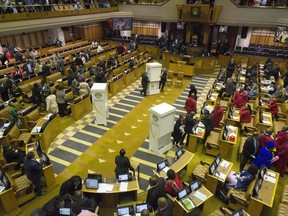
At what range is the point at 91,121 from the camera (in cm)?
966

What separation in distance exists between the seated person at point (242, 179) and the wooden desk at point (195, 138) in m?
1.79

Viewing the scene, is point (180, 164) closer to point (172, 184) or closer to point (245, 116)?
point (172, 184)

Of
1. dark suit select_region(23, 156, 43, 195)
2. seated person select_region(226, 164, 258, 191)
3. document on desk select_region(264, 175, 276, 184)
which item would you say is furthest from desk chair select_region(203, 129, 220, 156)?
dark suit select_region(23, 156, 43, 195)

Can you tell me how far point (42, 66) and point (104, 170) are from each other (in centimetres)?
A: 805

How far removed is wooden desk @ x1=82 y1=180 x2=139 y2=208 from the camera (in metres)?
5.28

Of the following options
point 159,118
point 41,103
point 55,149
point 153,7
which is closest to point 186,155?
point 159,118

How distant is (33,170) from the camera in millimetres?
5625

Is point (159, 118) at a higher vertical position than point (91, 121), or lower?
higher

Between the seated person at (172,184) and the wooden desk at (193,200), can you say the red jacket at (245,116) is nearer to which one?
the wooden desk at (193,200)

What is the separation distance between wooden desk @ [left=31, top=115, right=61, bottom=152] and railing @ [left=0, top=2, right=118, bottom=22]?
744 centimetres

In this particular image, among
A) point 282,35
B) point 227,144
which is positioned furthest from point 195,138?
point 282,35

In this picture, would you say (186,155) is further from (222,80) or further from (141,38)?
(141,38)

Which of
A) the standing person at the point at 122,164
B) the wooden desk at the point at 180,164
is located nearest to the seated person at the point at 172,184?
the wooden desk at the point at 180,164

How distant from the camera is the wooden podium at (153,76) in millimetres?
11371
